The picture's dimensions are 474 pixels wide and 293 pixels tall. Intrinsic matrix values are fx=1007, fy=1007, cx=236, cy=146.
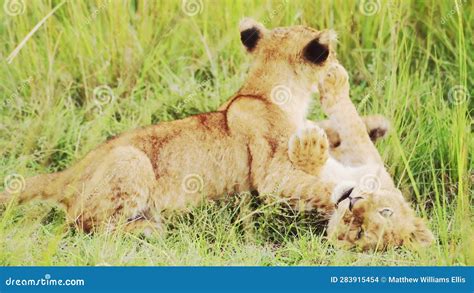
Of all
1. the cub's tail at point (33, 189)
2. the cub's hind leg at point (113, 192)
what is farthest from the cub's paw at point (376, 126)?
the cub's tail at point (33, 189)

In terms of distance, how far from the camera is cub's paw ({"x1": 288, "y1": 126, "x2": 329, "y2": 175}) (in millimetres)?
5707

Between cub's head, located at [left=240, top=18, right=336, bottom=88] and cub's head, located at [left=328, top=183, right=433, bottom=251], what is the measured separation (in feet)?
2.81

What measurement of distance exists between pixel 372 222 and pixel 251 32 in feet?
4.79

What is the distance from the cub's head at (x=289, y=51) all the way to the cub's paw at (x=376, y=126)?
488 millimetres

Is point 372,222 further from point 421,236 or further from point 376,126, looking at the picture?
point 376,126

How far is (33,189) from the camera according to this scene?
228 inches

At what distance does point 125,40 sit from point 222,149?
142cm

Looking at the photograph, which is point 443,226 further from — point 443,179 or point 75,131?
point 75,131

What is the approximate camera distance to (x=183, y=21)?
6.89m

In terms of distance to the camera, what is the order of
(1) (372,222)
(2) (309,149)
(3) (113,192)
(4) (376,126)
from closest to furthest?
(1) (372,222)
(3) (113,192)
(2) (309,149)
(4) (376,126)

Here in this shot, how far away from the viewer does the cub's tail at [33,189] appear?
5.77 meters

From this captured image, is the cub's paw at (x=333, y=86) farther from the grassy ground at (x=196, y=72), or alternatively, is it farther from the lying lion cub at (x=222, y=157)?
the grassy ground at (x=196, y=72)

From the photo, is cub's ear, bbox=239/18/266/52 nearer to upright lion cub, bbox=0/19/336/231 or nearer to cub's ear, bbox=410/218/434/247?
upright lion cub, bbox=0/19/336/231

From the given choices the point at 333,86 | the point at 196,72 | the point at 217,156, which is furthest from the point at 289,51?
the point at 196,72
